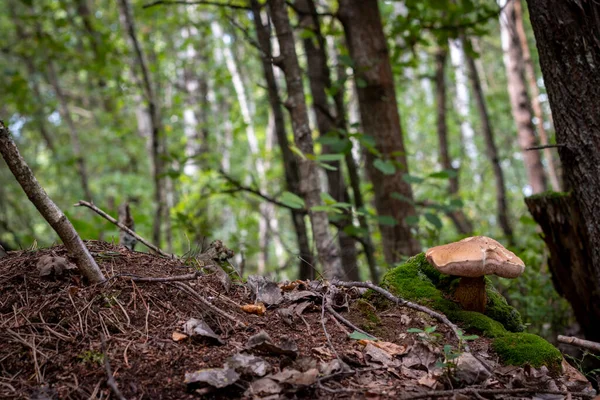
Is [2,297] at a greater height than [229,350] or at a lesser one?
greater

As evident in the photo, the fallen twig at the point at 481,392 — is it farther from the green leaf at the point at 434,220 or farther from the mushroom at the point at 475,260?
the green leaf at the point at 434,220

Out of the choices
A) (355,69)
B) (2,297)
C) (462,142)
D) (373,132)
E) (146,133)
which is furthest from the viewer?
(462,142)

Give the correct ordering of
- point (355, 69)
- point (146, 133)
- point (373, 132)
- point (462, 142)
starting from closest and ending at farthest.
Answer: point (355, 69) < point (373, 132) < point (146, 133) < point (462, 142)

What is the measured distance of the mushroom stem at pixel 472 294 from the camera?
9.08 ft

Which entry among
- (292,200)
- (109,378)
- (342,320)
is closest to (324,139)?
(292,200)

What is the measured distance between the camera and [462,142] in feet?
75.4

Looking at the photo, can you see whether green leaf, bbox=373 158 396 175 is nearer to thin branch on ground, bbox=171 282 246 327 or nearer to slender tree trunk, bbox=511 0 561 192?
thin branch on ground, bbox=171 282 246 327

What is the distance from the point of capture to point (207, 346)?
223cm

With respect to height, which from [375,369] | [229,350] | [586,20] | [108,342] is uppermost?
[586,20]

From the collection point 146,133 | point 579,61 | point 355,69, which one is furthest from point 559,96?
point 146,133

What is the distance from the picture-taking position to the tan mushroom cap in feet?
8.05

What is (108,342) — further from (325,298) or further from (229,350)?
(325,298)

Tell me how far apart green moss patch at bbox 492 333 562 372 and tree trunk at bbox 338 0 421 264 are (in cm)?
321

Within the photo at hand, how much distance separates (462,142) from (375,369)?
22332mm
